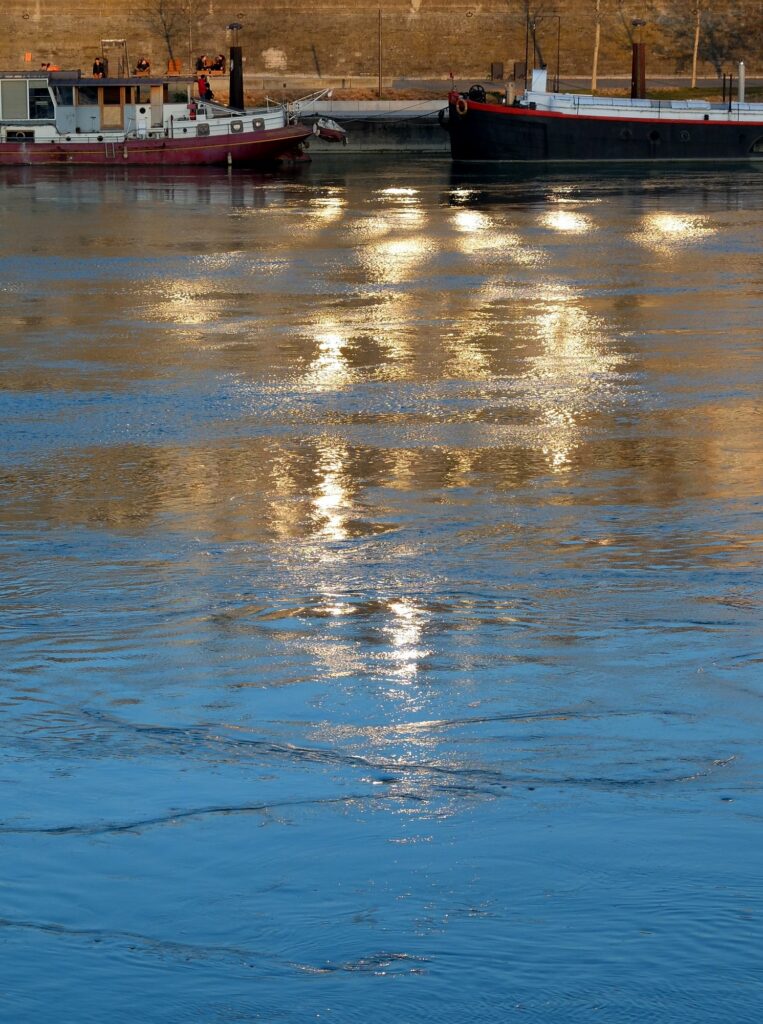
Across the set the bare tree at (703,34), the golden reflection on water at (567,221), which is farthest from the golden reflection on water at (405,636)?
the bare tree at (703,34)

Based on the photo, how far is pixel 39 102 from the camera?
40.5 meters

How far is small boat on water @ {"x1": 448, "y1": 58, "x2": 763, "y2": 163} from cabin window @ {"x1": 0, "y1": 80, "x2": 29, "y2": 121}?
1024 cm

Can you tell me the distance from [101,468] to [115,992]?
578 centimetres

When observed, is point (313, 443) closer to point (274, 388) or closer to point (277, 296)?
point (274, 388)

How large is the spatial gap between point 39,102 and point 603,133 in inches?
531

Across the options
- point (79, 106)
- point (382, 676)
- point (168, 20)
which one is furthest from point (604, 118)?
point (382, 676)

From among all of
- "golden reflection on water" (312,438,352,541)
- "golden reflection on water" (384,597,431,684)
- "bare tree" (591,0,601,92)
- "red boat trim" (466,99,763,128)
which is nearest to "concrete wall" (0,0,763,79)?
"bare tree" (591,0,601,92)

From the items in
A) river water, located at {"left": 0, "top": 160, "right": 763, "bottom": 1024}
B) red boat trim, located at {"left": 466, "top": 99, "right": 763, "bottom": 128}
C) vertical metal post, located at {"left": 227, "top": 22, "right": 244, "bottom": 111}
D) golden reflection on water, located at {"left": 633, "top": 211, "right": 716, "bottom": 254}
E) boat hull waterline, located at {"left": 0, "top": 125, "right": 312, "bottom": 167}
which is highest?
vertical metal post, located at {"left": 227, "top": 22, "right": 244, "bottom": 111}

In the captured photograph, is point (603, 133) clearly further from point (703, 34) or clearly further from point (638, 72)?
point (703, 34)

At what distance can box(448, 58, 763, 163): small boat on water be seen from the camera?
3991 cm

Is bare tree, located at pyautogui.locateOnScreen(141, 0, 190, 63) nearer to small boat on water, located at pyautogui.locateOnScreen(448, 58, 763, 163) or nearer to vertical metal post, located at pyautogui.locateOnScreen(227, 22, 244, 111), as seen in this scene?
vertical metal post, located at pyautogui.locateOnScreen(227, 22, 244, 111)

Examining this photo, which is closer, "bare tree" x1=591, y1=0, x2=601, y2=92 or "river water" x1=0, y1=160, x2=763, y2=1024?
"river water" x1=0, y1=160, x2=763, y2=1024

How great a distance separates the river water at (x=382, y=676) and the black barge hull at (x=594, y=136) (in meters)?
27.0

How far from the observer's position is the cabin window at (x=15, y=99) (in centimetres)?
4059
